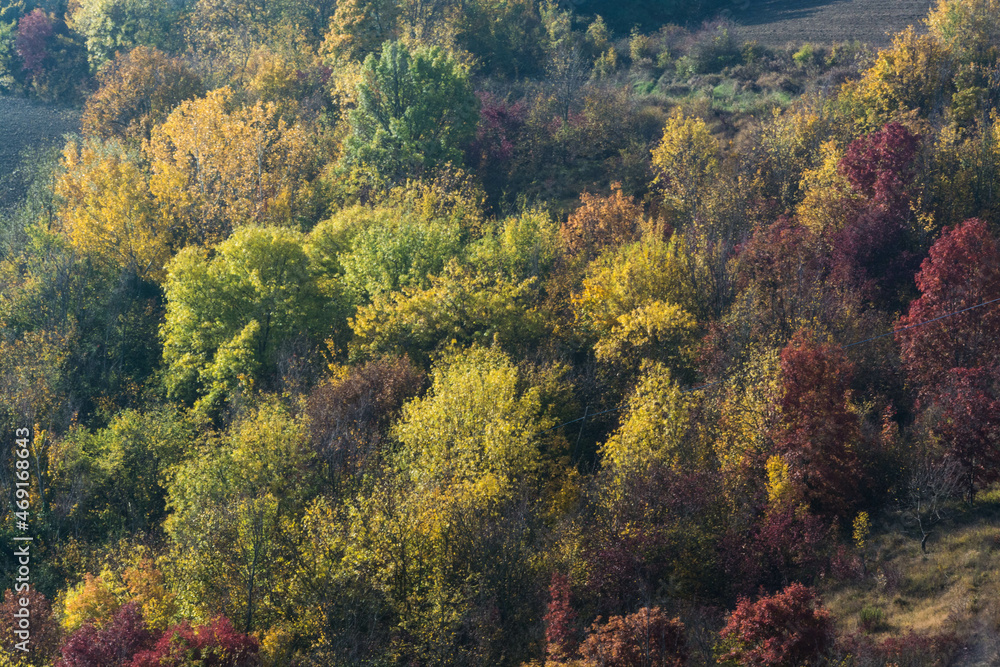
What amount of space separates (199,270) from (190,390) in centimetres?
631

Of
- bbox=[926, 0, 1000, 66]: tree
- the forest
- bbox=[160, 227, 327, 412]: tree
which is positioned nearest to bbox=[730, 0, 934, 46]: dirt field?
the forest

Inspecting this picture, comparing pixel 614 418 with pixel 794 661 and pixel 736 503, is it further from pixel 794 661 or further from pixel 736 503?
pixel 794 661

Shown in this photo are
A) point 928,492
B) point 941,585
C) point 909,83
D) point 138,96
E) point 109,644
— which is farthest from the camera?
point 138,96

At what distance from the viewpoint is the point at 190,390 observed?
46250 millimetres

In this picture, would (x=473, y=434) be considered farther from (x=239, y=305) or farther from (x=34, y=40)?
(x=34, y=40)

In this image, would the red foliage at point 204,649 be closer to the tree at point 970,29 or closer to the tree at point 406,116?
the tree at point 406,116

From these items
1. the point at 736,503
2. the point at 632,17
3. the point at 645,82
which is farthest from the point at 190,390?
the point at 632,17

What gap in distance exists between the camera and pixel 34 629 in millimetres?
28953

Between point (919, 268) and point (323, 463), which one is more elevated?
point (919, 268)

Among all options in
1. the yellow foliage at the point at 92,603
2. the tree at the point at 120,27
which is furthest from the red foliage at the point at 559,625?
the tree at the point at 120,27

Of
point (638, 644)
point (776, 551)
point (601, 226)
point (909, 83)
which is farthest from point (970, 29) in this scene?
point (638, 644)

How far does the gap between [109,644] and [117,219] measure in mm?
36293

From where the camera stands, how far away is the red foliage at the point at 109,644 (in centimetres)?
2431

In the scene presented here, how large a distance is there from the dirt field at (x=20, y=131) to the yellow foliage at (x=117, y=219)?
12.3 m
